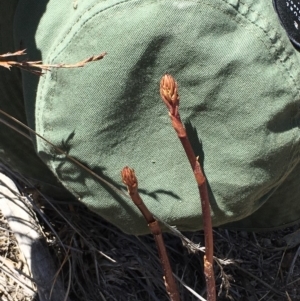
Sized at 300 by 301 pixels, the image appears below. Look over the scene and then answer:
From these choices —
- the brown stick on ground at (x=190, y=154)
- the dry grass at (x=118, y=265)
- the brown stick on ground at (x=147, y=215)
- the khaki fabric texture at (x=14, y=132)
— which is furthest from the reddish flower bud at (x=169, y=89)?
the dry grass at (x=118, y=265)

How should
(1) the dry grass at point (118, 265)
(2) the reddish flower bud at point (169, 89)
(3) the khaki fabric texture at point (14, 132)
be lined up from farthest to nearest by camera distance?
(1) the dry grass at point (118, 265) → (3) the khaki fabric texture at point (14, 132) → (2) the reddish flower bud at point (169, 89)

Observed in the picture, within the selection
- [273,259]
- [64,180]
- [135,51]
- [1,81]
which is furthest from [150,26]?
[273,259]

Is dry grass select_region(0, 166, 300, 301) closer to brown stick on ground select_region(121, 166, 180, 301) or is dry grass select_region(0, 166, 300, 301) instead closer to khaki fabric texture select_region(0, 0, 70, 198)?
khaki fabric texture select_region(0, 0, 70, 198)

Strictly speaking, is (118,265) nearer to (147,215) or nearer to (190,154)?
(147,215)

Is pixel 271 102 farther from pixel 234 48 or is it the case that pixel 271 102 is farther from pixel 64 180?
pixel 64 180

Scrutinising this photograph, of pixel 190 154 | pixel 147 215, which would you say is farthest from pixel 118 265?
pixel 190 154

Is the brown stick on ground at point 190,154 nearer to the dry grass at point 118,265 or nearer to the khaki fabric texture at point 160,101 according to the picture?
the khaki fabric texture at point 160,101
